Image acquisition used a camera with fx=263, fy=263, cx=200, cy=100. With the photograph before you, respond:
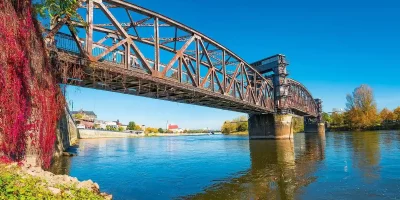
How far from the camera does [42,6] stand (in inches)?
585

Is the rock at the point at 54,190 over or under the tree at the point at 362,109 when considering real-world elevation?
under

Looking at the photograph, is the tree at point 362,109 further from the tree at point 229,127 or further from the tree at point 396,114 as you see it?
the tree at point 229,127

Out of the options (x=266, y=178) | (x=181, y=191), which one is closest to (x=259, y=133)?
(x=266, y=178)

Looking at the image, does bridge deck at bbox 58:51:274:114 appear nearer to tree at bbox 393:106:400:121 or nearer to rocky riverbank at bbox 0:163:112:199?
rocky riverbank at bbox 0:163:112:199

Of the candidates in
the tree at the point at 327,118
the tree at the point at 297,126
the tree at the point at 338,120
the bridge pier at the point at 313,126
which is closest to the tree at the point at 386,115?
the tree at the point at 338,120

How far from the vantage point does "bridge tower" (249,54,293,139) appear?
68.0 m

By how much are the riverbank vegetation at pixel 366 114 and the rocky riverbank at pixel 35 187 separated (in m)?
132

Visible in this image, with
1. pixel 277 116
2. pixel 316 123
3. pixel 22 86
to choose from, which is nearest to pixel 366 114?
pixel 316 123

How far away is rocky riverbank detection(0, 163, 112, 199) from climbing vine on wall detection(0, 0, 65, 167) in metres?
2.57

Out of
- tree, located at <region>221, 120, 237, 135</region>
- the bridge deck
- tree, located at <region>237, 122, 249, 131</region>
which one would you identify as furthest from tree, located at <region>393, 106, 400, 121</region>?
the bridge deck

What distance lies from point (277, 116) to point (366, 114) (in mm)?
74749

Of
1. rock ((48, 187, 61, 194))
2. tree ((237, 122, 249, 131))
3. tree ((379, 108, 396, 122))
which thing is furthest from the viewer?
tree ((237, 122, 249, 131))

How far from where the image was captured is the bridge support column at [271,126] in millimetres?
67312

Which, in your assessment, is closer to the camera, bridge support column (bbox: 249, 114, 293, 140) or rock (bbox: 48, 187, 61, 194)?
rock (bbox: 48, 187, 61, 194)
